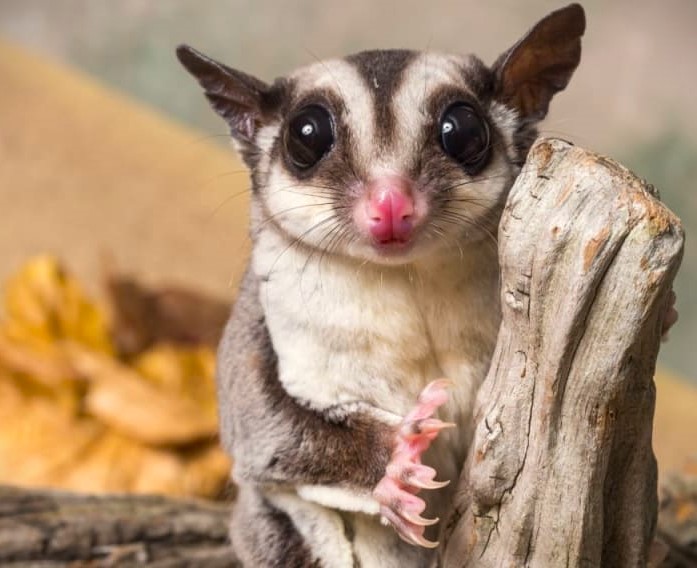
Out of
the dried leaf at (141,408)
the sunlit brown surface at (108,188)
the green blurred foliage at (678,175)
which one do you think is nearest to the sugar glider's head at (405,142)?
the dried leaf at (141,408)

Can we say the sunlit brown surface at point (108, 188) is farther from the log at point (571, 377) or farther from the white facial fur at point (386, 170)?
the log at point (571, 377)

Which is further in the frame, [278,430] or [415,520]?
[278,430]

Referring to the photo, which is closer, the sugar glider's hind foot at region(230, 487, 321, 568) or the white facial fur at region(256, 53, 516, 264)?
the white facial fur at region(256, 53, 516, 264)

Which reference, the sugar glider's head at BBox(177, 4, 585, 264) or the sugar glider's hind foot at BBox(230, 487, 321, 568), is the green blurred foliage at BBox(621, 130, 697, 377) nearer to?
the sugar glider's head at BBox(177, 4, 585, 264)

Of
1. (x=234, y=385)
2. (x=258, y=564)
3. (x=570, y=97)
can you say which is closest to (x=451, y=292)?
(x=234, y=385)

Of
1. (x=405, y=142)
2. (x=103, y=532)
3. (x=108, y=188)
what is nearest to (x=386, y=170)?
(x=405, y=142)

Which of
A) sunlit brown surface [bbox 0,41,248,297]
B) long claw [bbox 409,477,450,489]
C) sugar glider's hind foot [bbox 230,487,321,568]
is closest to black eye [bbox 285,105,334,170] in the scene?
long claw [bbox 409,477,450,489]

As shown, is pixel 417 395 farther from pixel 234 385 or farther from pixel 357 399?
pixel 234 385

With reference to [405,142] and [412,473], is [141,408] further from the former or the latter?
[405,142]
